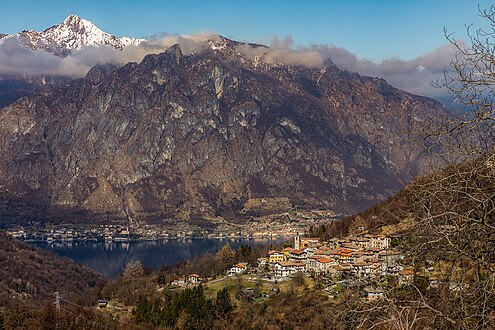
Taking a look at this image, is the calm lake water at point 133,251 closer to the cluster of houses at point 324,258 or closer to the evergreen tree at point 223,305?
the cluster of houses at point 324,258

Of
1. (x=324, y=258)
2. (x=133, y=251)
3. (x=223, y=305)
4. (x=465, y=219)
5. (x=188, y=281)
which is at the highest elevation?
(x=465, y=219)

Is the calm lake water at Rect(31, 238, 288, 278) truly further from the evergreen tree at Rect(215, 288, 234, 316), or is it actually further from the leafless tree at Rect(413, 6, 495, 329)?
the leafless tree at Rect(413, 6, 495, 329)

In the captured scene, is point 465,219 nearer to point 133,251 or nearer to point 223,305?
point 223,305

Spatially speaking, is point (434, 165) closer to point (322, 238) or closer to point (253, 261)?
point (253, 261)

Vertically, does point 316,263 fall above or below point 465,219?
below

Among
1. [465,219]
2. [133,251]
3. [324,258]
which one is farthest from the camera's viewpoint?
[133,251]

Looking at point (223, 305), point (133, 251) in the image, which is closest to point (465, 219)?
point (223, 305)

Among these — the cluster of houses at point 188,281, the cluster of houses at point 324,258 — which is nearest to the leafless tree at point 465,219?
the cluster of houses at point 324,258

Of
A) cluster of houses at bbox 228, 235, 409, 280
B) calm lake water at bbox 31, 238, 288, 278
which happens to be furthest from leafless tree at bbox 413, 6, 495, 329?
calm lake water at bbox 31, 238, 288, 278
